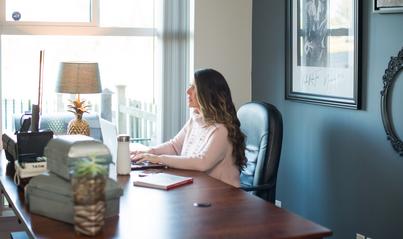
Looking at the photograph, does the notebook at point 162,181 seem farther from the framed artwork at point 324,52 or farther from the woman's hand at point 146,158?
the framed artwork at point 324,52

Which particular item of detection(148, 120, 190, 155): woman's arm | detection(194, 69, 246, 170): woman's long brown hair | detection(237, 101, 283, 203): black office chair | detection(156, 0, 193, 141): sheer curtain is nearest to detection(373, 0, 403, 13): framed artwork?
detection(237, 101, 283, 203): black office chair

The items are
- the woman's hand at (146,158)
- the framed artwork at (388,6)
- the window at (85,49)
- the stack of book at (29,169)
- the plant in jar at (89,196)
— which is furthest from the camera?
the window at (85,49)

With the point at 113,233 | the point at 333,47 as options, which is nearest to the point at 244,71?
the point at 333,47

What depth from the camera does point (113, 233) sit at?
2.12 metres

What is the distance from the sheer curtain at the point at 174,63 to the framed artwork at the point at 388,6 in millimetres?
1759

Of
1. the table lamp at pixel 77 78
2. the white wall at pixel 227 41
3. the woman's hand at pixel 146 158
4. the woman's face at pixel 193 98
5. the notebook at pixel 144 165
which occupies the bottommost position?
the notebook at pixel 144 165

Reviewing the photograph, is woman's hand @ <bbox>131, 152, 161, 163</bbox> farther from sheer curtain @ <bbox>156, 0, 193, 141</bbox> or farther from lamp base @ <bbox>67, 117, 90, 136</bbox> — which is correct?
sheer curtain @ <bbox>156, 0, 193, 141</bbox>

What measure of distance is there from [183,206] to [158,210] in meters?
0.11

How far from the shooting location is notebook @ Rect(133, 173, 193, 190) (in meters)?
2.83

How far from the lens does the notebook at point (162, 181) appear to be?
2.83 meters

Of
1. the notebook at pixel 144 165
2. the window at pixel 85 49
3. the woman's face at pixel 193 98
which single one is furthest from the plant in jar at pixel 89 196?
the window at pixel 85 49

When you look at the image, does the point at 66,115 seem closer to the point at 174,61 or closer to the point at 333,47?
the point at 174,61

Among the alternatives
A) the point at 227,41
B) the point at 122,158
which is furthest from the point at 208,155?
the point at 227,41

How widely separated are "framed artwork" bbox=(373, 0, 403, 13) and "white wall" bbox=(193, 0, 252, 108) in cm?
160
